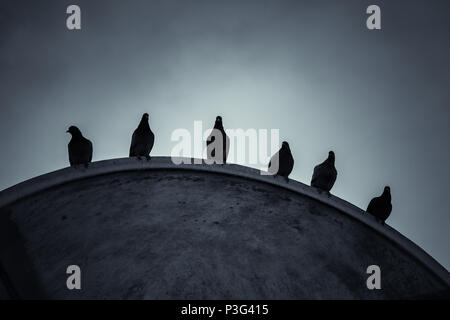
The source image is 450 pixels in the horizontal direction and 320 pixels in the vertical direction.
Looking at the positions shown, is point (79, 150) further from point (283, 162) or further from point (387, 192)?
point (387, 192)

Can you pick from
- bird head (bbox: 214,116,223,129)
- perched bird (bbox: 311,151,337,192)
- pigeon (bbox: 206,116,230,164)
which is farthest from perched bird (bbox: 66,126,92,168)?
perched bird (bbox: 311,151,337,192)

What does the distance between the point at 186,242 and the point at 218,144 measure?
9.20 feet

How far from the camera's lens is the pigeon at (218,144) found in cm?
917

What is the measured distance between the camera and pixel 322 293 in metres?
6.76

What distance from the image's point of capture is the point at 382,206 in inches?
339

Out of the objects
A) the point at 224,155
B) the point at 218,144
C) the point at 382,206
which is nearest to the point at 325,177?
the point at 382,206

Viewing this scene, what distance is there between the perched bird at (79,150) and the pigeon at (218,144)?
8.23 feet

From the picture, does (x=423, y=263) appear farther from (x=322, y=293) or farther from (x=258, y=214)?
(x=258, y=214)

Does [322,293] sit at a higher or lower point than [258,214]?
lower

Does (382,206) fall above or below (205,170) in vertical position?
below

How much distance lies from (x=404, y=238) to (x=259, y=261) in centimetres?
271

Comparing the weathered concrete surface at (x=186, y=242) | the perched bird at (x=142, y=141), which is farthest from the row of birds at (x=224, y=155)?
the weathered concrete surface at (x=186, y=242)

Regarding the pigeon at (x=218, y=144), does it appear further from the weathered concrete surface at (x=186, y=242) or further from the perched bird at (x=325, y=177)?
the perched bird at (x=325, y=177)
